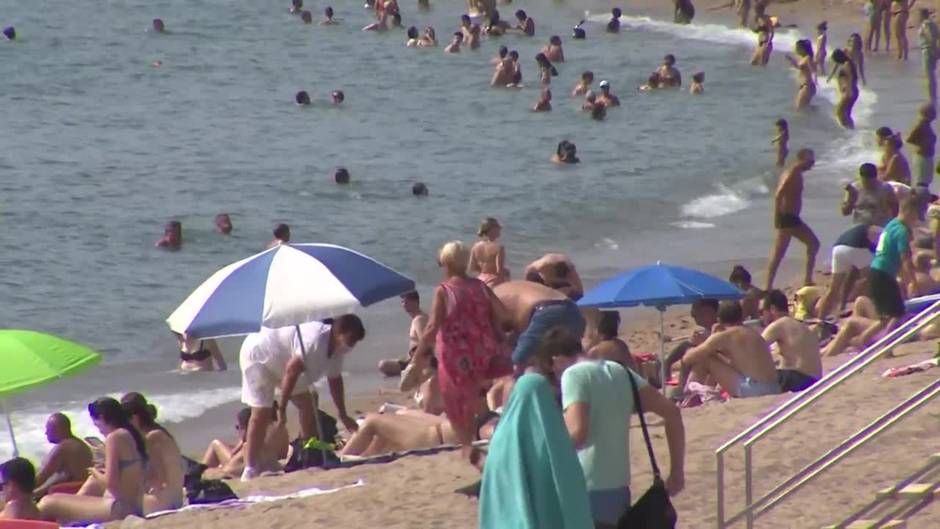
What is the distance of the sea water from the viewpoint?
1861 centimetres

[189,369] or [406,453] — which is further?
[189,369]

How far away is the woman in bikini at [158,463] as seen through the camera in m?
8.72

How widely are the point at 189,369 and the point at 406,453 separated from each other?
570 centimetres

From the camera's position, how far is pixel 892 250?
452 inches

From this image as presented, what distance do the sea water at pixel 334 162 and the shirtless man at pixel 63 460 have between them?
3611mm

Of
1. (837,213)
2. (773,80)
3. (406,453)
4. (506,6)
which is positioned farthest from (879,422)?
(506,6)

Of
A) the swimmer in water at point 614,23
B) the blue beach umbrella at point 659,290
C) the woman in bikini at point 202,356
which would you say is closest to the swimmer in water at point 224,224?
the woman in bikini at point 202,356

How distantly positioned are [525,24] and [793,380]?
2832 cm

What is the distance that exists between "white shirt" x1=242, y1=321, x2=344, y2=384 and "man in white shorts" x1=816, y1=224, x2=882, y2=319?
468 centimetres

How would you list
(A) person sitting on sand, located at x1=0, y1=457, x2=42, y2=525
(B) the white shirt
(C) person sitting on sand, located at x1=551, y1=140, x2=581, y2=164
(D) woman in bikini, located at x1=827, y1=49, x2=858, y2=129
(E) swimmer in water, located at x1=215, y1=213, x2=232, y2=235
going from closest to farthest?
1. (A) person sitting on sand, located at x1=0, y1=457, x2=42, y2=525
2. (B) the white shirt
3. (E) swimmer in water, located at x1=215, y1=213, x2=232, y2=235
4. (D) woman in bikini, located at x1=827, y1=49, x2=858, y2=129
5. (C) person sitting on sand, located at x1=551, y1=140, x2=581, y2=164

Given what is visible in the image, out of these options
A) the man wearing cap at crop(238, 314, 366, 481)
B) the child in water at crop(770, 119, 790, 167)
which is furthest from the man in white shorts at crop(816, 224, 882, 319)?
the child in water at crop(770, 119, 790, 167)

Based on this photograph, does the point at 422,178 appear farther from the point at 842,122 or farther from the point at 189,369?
the point at 189,369

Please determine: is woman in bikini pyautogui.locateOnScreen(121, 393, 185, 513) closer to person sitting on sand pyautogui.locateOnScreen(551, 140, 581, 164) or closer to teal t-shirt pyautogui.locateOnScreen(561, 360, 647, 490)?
teal t-shirt pyautogui.locateOnScreen(561, 360, 647, 490)

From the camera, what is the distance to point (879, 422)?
7.02 meters
